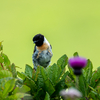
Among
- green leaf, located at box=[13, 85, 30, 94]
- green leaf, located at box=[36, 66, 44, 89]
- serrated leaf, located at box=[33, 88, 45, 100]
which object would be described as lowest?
serrated leaf, located at box=[33, 88, 45, 100]

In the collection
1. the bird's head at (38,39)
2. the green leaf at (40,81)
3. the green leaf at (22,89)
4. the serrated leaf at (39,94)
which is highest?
the bird's head at (38,39)

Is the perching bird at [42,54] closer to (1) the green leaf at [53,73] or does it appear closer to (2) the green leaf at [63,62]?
(2) the green leaf at [63,62]

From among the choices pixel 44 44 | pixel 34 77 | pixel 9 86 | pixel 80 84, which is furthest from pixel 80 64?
pixel 44 44

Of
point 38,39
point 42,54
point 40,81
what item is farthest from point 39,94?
point 42,54

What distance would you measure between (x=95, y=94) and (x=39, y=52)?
1.33 meters

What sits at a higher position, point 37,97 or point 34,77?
point 34,77

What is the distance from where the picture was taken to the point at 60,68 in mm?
1212

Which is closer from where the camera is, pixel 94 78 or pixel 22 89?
pixel 22 89

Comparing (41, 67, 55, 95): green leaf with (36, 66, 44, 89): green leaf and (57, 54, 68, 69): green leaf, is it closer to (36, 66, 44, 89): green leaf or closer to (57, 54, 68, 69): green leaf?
(36, 66, 44, 89): green leaf

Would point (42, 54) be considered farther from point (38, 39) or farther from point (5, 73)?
point (5, 73)

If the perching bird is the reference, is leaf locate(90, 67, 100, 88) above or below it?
below

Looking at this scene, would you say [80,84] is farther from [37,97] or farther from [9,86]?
[9,86]

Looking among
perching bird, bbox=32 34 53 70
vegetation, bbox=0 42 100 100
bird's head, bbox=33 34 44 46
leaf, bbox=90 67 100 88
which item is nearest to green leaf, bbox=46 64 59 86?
vegetation, bbox=0 42 100 100

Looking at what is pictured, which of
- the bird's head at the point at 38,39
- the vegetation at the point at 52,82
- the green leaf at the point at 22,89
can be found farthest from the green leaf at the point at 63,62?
the bird's head at the point at 38,39
